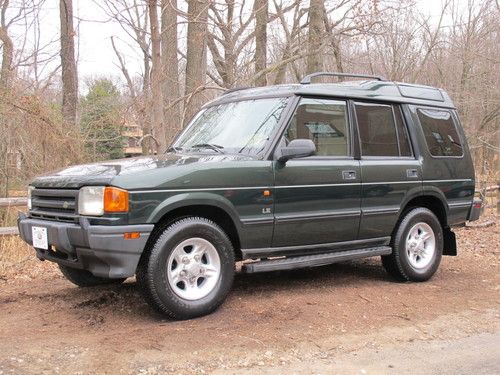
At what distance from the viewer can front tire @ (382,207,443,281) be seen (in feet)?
20.5

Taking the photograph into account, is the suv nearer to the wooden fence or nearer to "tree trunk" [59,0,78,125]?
the wooden fence

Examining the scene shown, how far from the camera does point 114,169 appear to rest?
455cm

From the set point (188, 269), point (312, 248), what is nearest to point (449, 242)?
point (312, 248)

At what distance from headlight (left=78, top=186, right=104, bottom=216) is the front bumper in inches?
3.5

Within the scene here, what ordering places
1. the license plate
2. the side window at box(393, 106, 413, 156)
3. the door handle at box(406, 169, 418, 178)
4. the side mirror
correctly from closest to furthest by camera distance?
the license plate, the side mirror, the door handle at box(406, 169, 418, 178), the side window at box(393, 106, 413, 156)

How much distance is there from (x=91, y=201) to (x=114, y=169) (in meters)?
0.36

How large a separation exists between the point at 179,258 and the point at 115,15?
6.44 meters

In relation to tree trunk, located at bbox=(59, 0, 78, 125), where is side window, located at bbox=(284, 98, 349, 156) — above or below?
below

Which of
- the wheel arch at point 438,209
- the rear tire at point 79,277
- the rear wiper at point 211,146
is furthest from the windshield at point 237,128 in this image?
the wheel arch at point 438,209

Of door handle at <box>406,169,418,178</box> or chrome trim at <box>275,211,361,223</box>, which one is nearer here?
chrome trim at <box>275,211,361,223</box>

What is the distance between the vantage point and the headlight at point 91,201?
429 centimetres

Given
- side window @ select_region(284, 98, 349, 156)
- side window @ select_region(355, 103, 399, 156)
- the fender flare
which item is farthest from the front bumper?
side window @ select_region(355, 103, 399, 156)

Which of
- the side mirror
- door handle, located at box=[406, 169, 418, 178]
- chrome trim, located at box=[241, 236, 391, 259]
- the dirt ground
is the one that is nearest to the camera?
the dirt ground

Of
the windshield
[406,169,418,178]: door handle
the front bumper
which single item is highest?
the windshield
